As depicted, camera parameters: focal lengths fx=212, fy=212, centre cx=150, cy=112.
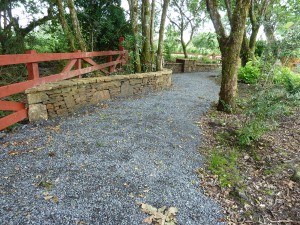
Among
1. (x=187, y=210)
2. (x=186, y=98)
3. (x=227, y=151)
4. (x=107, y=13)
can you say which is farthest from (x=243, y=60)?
(x=187, y=210)

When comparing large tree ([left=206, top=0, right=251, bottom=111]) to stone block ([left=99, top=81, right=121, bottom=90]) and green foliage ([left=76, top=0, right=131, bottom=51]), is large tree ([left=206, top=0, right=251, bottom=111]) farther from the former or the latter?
green foliage ([left=76, top=0, right=131, bottom=51])

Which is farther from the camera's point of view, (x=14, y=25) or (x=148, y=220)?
(x=14, y=25)

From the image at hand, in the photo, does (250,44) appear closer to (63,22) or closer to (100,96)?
(100,96)

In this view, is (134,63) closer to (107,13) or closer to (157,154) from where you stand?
(107,13)

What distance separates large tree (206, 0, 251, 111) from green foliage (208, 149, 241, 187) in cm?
188

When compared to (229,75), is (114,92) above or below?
below

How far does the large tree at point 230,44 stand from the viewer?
439 cm

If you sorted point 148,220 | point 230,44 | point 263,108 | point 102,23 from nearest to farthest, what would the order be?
point 148,220
point 263,108
point 230,44
point 102,23

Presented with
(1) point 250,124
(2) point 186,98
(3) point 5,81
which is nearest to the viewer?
(1) point 250,124

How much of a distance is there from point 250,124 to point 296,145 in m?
0.88

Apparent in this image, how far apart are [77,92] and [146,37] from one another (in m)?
3.25

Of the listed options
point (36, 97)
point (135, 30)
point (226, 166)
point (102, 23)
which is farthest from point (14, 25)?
point (226, 166)

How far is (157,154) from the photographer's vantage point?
296cm

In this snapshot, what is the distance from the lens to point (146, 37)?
6582 mm
